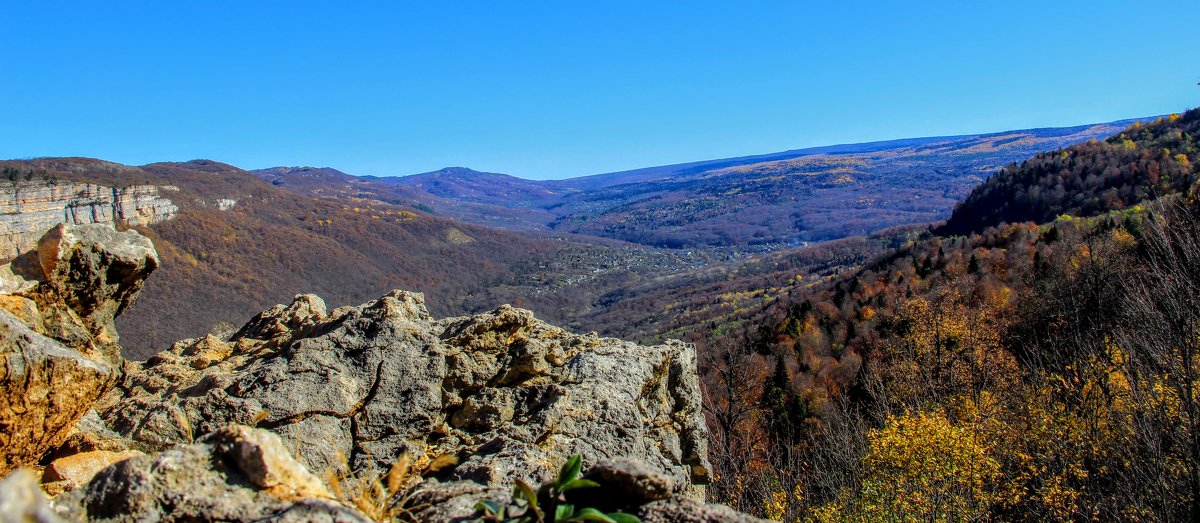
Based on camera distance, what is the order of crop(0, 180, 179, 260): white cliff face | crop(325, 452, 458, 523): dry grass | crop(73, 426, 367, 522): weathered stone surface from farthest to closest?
1. crop(0, 180, 179, 260): white cliff face
2. crop(325, 452, 458, 523): dry grass
3. crop(73, 426, 367, 522): weathered stone surface

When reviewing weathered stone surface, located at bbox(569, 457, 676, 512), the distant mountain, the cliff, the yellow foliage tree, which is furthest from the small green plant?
the distant mountain

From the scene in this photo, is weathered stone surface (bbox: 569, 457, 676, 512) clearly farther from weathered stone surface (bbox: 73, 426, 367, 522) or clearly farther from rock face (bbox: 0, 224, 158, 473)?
rock face (bbox: 0, 224, 158, 473)

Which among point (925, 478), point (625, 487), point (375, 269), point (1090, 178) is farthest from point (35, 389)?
point (375, 269)

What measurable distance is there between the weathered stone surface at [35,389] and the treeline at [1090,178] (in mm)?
83213

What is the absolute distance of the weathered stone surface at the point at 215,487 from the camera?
10.1 feet

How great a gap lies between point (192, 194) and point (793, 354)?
387ft

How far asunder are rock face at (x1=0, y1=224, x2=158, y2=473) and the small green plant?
3.39 meters

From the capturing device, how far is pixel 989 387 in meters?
28.1

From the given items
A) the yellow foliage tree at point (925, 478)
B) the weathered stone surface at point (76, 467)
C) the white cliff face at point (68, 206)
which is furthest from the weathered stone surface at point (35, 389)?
the white cliff face at point (68, 206)

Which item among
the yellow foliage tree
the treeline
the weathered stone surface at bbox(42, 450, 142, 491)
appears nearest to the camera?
the weathered stone surface at bbox(42, 450, 142, 491)

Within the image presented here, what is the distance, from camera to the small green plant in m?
2.96

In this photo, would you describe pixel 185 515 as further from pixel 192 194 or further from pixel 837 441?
pixel 192 194

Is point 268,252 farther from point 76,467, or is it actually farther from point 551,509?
point 551,509

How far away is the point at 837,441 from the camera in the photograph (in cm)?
2588
